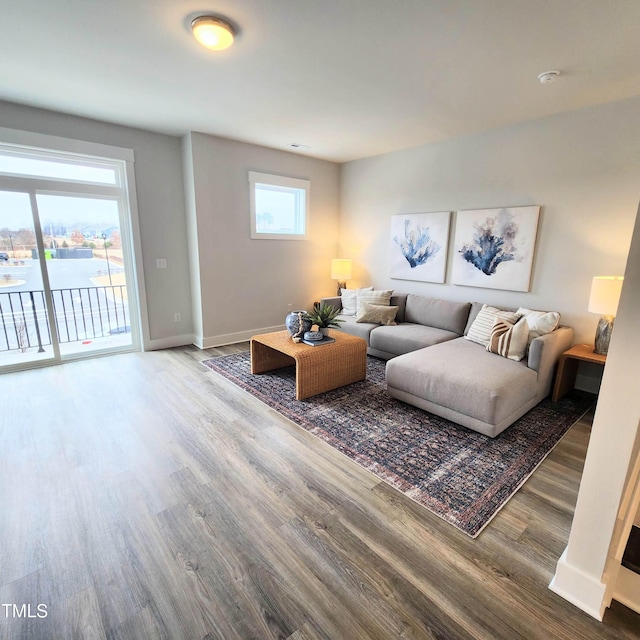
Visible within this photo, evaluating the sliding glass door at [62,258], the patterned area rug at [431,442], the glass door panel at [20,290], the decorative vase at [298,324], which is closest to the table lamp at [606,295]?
the patterned area rug at [431,442]

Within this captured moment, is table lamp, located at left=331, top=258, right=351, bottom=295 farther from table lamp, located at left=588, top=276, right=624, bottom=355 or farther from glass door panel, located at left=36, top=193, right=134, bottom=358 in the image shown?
table lamp, located at left=588, top=276, right=624, bottom=355

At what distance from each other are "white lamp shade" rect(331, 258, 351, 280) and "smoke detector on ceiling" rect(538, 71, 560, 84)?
3.12m

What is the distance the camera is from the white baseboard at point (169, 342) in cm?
436

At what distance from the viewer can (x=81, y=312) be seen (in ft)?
13.7

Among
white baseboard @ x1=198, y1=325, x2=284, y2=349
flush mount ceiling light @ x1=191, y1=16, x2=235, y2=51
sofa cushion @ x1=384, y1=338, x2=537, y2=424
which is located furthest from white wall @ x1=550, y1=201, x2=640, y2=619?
white baseboard @ x1=198, y1=325, x2=284, y2=349

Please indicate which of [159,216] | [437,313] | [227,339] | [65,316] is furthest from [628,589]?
[65,316]

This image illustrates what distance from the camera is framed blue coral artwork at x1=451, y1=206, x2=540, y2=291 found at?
3.49 metres

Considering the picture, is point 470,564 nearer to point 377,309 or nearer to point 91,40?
point 377,309

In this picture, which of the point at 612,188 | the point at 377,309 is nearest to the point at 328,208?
the point at 377,309

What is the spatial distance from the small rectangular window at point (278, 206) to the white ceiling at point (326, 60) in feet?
3.68

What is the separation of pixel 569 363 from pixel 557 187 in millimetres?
1683

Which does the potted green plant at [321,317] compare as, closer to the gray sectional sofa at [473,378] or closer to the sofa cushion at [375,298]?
the gray sectional sofa at [473,378]

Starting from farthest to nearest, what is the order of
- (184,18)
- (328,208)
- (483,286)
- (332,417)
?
(328,208) → (483,286) → (332,417) → (184,18)

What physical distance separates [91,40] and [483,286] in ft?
13.1
